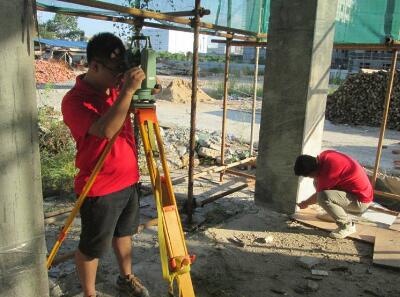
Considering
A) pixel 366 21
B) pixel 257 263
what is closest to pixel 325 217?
pixel 257 263

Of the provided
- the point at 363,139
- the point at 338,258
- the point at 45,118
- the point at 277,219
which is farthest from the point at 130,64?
the point at 363,139

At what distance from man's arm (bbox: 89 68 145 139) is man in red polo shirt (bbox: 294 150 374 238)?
7.75ft

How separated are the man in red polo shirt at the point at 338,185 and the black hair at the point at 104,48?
2.33m

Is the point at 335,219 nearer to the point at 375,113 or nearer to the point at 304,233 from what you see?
the point at 304,233

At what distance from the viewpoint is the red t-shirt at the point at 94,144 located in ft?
7.13

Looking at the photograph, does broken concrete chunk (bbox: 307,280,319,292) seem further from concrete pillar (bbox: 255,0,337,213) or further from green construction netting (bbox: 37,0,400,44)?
green construction netting (bbox: 37,0,400,44)

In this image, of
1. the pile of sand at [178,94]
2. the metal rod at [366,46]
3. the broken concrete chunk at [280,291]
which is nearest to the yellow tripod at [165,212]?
the broken concrete chunk at [280,291]

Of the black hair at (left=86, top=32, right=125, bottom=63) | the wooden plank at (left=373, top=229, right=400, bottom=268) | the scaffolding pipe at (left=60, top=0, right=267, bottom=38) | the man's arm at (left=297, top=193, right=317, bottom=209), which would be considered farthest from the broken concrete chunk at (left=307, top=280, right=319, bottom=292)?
the scaffolding pipe at (left=60, top=0, right=267, bottom=38)

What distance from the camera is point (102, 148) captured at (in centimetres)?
227

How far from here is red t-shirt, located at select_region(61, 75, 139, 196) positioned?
217 cm

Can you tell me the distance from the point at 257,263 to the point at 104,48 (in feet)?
7.59

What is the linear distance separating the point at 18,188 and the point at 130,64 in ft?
2.68

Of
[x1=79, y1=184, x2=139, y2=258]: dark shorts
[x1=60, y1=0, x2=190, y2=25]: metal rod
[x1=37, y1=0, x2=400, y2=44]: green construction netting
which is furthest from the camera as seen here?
[x1=37, y1=0, x2=400, y2=44]: green construction netting

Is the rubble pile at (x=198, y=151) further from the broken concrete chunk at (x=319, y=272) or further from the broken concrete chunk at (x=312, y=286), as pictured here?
the broken concrete chunk at (x=312, y=286)
